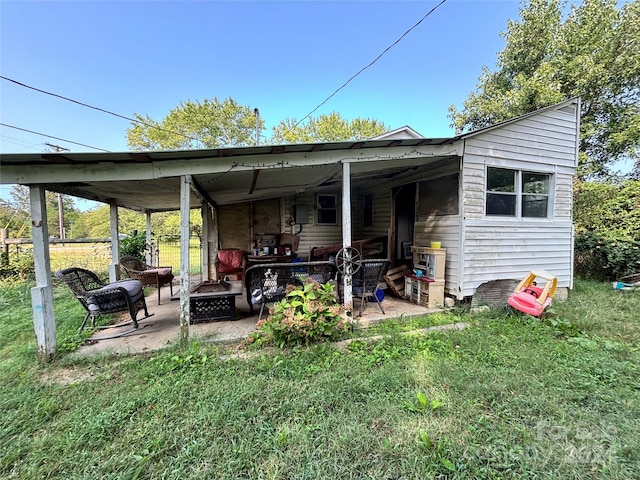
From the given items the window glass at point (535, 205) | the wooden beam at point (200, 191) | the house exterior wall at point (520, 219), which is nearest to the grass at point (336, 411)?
the house exterior wall at point (520, 219)

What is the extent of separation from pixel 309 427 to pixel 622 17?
641 inches

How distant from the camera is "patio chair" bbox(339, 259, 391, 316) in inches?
155

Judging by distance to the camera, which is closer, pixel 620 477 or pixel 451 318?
pixel 620 477

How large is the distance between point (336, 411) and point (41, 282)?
11.2 ft

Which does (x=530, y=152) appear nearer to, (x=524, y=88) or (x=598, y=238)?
(x=598, y=238)

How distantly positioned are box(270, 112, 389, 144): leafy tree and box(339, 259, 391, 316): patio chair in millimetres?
20335

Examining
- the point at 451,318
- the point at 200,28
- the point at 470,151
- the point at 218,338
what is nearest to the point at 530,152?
the point at 470,151

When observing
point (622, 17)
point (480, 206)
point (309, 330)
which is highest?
point (622, 17)

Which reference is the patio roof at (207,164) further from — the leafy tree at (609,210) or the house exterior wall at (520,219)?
the leafy tree at (609,210)

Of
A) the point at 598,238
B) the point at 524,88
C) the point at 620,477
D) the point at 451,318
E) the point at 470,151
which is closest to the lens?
the point at 620,477

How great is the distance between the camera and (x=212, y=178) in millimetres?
3771

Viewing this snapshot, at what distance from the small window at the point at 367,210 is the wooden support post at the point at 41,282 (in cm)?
630

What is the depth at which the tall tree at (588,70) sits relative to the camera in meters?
9.55

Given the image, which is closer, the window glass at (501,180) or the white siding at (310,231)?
the window glass at (501,180)
